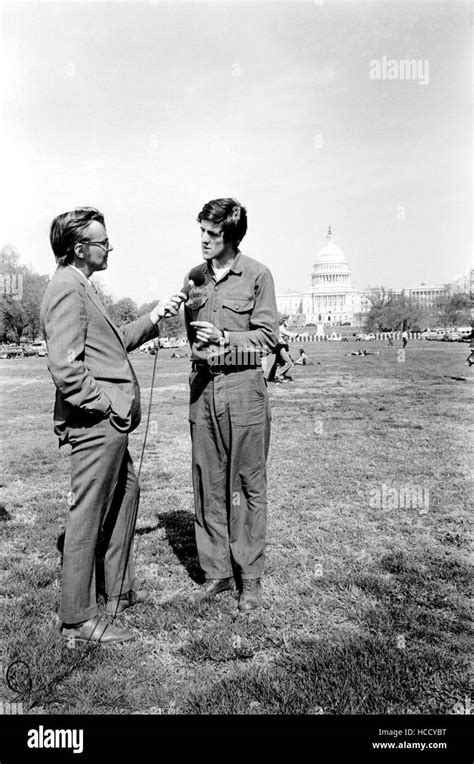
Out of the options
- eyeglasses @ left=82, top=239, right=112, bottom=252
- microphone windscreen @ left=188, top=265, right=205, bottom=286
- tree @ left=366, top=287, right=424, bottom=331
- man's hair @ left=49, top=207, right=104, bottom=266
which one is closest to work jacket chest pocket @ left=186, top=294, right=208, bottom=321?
microphone windscreen @ left=188, top=265, right=205, bottom=286

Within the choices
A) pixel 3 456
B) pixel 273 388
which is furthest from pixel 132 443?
pixel 273 388

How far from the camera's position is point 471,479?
7.14 metres

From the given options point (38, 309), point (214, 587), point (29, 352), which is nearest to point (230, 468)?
point (214, 587)

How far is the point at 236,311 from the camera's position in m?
4.13

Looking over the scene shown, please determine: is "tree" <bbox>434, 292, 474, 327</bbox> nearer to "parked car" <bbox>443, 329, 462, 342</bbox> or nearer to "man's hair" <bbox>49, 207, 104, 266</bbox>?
"parked car" <bbox>443, 329, 462, 342</bbox>

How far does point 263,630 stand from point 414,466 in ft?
15.2

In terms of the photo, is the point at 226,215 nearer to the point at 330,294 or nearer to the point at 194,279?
the point at 194,279

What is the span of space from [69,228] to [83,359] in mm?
749

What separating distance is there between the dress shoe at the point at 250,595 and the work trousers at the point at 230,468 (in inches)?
2.0

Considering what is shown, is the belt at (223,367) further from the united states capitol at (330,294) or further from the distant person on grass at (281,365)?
the united states capitol at (330,294)

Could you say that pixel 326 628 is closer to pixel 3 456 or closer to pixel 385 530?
pixel 385 530

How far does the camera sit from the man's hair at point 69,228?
11.9ft

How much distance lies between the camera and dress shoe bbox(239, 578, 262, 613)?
13.2ft

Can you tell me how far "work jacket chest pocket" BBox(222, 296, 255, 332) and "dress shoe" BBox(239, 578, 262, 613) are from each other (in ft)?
5.38
